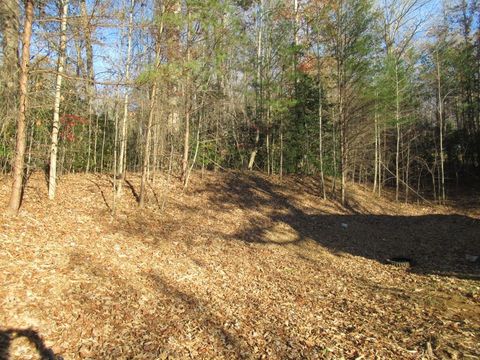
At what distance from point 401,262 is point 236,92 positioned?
12.8 metres

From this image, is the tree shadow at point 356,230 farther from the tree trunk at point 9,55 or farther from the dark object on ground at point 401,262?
the tree trunk at point 9,55

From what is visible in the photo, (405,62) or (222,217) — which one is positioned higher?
(405,62)

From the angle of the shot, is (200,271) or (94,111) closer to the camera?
(200,271)

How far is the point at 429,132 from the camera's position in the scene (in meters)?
23.8

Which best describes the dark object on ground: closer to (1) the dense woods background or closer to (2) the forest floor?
(2) the forest floor

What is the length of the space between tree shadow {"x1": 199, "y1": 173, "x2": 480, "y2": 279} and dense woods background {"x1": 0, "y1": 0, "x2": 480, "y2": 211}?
1756 millimetres

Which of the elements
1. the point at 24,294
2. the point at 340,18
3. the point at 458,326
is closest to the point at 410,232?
the point at 458,326

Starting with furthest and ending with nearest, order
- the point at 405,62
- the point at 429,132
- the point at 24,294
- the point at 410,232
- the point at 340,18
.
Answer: the point at 429,132 < the point at 405,62 < the point at 340,18 < the point at 410,232 < the point at 24,294

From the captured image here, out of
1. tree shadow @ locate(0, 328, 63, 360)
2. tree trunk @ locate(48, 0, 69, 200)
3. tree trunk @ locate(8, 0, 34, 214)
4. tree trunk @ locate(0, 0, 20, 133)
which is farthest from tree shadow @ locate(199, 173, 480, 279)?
tree trunk @ locate(0, 0, 20, 133)

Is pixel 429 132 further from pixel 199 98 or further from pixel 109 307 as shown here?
pixel 109 307

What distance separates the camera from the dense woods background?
6973mm

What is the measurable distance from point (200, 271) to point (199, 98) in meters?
7.99

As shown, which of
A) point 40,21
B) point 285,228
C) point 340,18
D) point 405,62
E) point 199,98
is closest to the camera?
point 40,21

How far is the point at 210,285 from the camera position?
19.5ft
